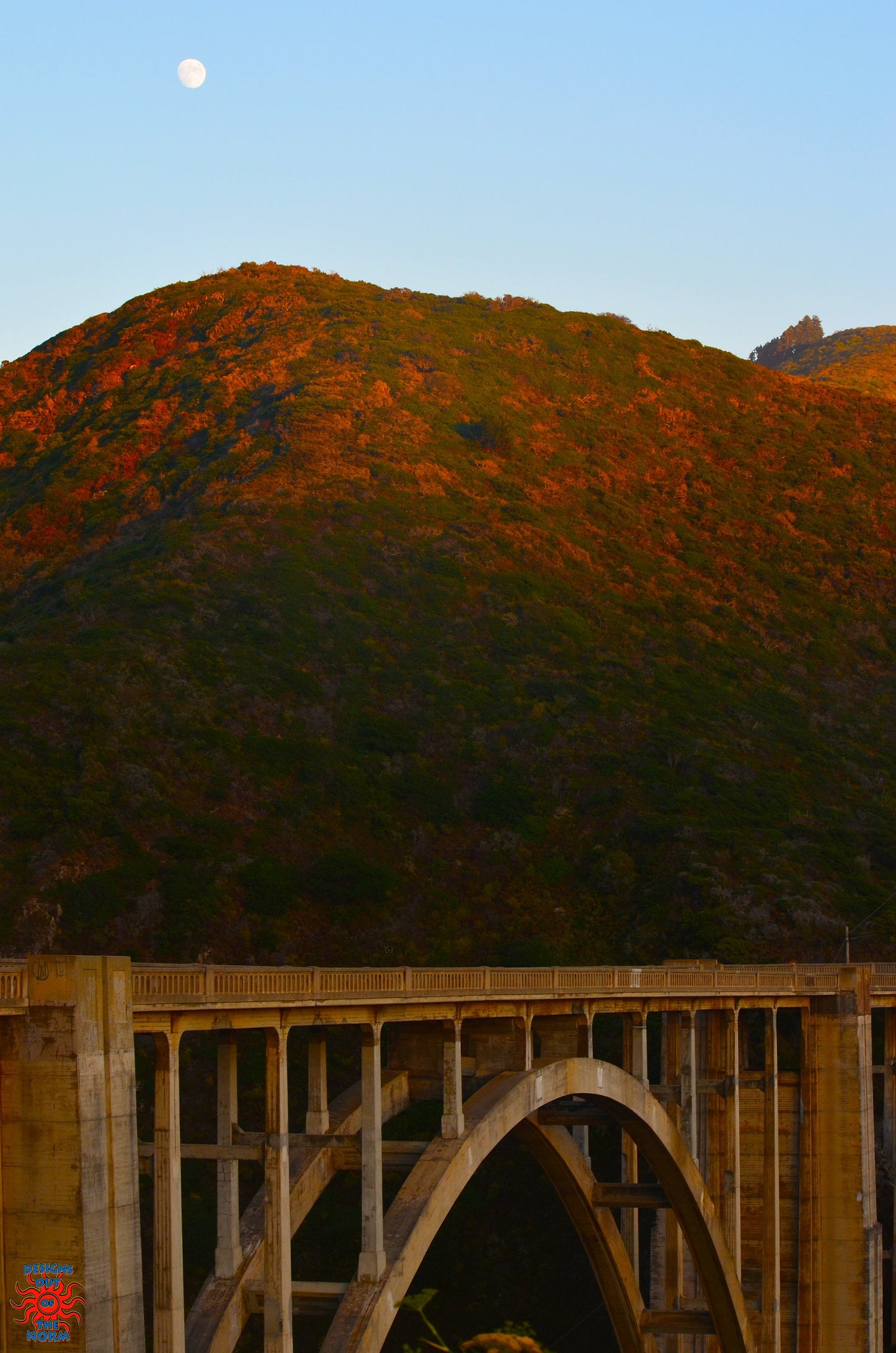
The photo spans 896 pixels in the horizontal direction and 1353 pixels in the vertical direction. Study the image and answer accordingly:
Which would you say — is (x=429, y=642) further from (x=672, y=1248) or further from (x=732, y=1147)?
(x=732, y=1147)

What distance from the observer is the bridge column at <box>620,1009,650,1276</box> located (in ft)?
109

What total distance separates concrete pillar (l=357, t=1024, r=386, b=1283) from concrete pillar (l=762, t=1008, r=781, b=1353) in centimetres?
1731

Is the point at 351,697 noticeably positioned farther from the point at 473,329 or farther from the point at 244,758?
the point at 473,329

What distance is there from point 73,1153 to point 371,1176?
651 centimetres

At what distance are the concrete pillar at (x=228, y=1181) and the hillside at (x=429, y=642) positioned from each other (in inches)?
1346

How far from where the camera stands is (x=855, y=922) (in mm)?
58094

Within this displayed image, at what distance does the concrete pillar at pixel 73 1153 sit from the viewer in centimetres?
1758

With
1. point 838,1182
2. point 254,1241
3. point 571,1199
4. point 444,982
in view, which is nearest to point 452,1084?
point 444,982

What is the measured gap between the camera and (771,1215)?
38.5 m

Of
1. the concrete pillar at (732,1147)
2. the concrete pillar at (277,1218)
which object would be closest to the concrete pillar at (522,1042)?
the concrete pillar at (277,1218)

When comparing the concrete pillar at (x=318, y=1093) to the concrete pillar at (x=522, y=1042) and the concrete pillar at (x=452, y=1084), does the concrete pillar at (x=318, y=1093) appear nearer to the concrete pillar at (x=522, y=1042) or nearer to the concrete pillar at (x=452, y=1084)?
the concrete pillar at (x=452, y=1084)

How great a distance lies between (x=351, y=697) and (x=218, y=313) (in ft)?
169

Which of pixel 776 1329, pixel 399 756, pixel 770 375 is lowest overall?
pixel 776 1329

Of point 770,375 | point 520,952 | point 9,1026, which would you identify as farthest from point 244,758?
point 770,375
